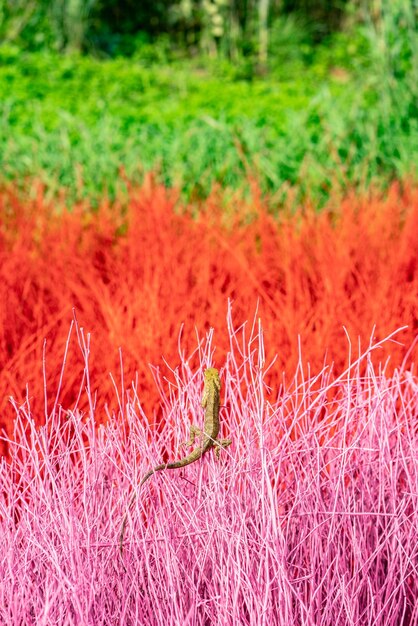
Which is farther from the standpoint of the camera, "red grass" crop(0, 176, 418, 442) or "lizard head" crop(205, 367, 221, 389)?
"red grass" crop(0, 176, 418, 442)

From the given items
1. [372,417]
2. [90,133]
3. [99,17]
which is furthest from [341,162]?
[99,17]

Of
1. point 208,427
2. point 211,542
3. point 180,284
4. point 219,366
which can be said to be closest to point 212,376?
point 208,427

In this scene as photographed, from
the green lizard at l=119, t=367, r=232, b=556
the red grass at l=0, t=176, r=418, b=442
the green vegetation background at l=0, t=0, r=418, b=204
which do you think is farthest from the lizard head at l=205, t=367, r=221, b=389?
the green vegetation background at l=0, t=0, r=418, b=204

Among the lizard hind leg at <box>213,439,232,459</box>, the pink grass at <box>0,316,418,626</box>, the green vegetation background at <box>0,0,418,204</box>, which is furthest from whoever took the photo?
the green vegetation background at <box>0,0,418,204</box>

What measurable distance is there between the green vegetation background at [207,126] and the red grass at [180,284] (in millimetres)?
467

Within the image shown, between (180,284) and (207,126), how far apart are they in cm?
243

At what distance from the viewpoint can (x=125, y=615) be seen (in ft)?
4.48

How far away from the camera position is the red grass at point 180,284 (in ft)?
6.58

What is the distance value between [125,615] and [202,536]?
174mm

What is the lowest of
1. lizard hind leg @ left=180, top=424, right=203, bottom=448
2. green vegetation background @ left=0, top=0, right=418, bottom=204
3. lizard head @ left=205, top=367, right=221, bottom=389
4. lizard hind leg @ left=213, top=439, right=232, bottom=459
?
lizard hind leg @ left=213, top=439, right=232, bottom=459

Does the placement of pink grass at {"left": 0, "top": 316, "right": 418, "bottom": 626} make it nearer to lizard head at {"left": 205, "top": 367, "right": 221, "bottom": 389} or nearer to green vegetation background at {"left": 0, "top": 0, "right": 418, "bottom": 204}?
lizard head at {"left": 205, "top": 367, "right": 221, "bottom": 389}

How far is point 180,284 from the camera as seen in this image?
7.64 ft

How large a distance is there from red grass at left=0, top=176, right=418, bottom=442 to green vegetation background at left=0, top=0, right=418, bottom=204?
1.53ft

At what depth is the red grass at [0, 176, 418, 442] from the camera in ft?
6.58
